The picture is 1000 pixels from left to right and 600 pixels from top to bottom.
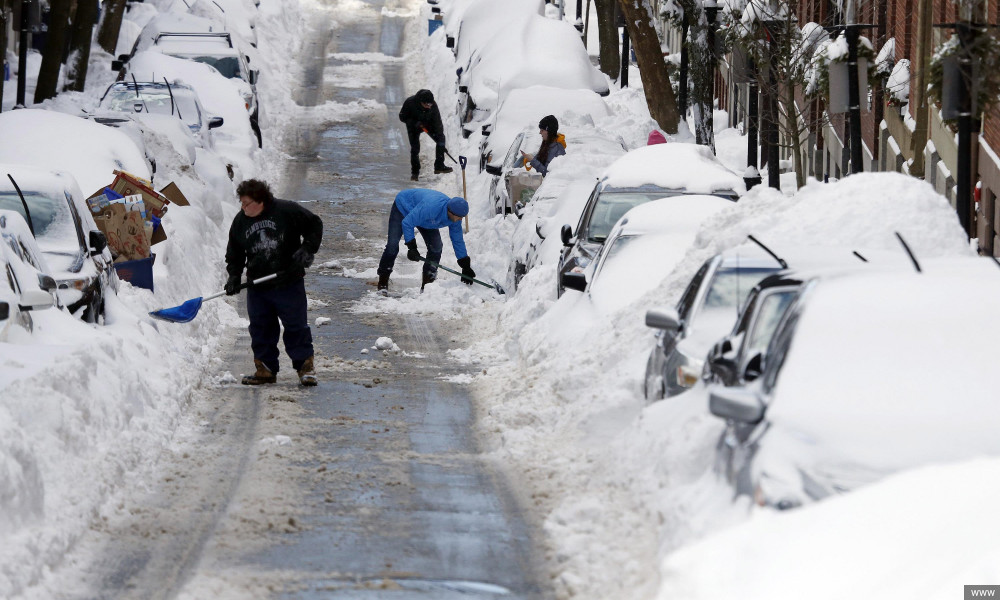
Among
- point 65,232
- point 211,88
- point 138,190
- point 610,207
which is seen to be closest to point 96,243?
point 65,232

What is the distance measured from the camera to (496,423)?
36.4 feet

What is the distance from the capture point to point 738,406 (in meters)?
6.29

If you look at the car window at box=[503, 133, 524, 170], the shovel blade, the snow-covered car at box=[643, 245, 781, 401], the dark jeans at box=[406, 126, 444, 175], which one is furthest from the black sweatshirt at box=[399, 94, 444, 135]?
the snow-covered car at box=[643, 245, 781, 401]

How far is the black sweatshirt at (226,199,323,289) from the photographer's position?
1253 cm

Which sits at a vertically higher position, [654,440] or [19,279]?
[19,279]

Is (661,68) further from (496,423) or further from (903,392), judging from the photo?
(903,392)

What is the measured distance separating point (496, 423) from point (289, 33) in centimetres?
3813

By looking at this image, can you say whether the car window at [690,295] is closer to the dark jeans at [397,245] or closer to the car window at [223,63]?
the dark jeans at [397,245]

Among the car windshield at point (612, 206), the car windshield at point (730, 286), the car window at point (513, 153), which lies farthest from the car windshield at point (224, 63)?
the car windshield at point (730, 286)

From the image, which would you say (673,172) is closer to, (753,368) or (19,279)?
(19,279)

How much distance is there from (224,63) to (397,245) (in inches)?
588

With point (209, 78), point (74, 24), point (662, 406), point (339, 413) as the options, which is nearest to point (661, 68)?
point (209, 78)

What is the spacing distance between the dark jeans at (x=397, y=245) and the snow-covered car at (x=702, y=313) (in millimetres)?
8621

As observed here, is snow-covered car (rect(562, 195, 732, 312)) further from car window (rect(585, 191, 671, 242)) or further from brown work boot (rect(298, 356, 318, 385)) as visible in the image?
brown work boot (rect(298, 356, 318, 385))
